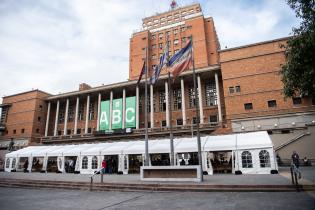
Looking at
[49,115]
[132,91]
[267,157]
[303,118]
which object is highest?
[132,91]

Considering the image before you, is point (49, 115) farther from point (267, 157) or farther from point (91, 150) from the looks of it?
point (267, 157)

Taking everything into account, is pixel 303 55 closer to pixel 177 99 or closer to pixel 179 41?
pixel 177 99

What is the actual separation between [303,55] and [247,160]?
8413mm

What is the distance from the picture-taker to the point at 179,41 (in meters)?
54.5

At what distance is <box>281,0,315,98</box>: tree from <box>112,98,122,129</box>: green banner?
26514 mm

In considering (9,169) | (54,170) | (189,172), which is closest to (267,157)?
(189,172)

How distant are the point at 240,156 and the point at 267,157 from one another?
1818 millimetres

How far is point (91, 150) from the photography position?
2294 cm

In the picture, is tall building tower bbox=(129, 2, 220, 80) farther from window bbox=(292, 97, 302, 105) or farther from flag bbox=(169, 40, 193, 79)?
flag bbox=(169, 40, 193, 79)

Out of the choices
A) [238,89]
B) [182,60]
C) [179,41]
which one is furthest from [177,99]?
[179,41]

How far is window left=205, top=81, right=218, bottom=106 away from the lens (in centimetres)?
3366

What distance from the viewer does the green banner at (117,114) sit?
3588 cm

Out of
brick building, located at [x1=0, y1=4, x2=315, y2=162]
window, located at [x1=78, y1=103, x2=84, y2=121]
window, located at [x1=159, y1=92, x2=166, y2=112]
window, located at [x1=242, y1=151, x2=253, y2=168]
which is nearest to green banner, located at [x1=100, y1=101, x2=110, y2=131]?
brick building, located at [x1=0, y1=4, x2=315, y2=162]

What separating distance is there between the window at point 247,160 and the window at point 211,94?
16.6 metres
